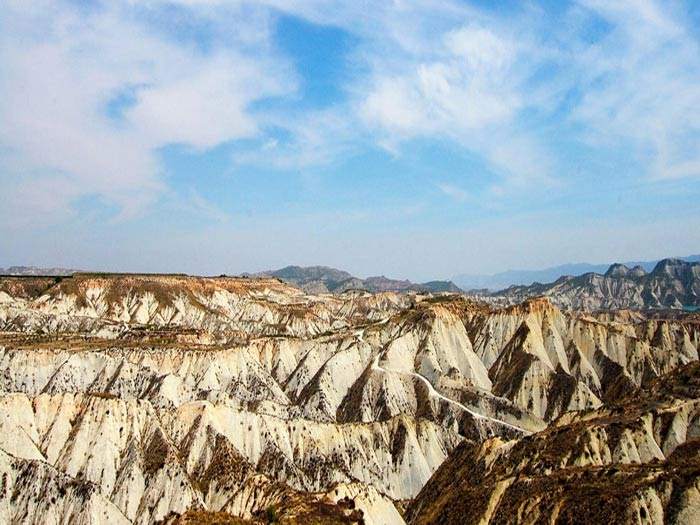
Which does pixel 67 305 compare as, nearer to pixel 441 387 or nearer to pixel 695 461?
pixel 441 387

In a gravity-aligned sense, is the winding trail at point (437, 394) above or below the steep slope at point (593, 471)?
below

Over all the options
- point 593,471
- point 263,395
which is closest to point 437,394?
point 263,395

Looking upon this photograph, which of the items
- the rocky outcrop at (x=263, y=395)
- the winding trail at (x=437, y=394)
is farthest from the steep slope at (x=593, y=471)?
the winding trail at (x=437, y=394)

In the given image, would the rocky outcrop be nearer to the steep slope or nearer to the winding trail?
the winding trail

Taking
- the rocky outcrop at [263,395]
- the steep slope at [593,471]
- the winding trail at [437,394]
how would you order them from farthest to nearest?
the winding trail at [437,394], the rocky outcrop at [263,395], the steep slope at [593,471]

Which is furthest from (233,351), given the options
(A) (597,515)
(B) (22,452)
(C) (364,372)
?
(A) (597,515)

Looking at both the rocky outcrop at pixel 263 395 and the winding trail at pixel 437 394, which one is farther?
the winding trail at pixel 437 394

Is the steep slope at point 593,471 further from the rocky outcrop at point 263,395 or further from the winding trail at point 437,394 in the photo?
the winding trail at point 437,394

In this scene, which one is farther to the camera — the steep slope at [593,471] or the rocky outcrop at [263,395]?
the rocky outcrop at [263,395]

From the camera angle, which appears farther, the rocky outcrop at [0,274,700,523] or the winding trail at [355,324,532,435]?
the winding trail at [355,324,532,435]

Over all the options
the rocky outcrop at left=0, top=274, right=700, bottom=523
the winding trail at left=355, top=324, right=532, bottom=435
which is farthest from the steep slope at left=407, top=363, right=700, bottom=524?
the winding trail at left=355, top=324, right=532, bottom=435

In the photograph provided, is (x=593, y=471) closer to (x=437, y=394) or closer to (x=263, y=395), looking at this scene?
(x=437, y=394)

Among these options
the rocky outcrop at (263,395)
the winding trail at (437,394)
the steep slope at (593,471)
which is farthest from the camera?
the winding trail at (437,394)
